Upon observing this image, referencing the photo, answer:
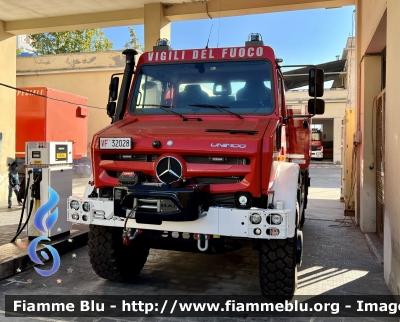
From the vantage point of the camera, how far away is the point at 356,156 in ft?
27.1

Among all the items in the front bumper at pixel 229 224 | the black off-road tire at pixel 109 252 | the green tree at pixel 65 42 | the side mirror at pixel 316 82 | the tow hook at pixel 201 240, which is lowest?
the black off-road tire at pixel 109 252

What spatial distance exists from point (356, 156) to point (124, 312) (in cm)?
623

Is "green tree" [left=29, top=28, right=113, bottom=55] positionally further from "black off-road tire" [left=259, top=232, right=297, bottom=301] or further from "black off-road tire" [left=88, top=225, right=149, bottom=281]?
"black off-road tire" [left=259, top=232, right=297, bottom=301]

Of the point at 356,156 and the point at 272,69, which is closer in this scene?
the point at 272,69

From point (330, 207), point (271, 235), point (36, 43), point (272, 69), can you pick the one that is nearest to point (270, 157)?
point (271, 235)

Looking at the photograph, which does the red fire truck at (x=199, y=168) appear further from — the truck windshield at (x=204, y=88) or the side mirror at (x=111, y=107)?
the side mirror at (x=111, y=107)

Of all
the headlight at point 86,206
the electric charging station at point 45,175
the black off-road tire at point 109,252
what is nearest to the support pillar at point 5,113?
the electric charging station at point 45,175

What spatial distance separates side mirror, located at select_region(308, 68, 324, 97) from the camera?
4430 millimetres

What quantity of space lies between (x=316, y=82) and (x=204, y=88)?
1264 millimetres

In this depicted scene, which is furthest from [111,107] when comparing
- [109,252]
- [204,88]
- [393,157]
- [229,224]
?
[393,157]

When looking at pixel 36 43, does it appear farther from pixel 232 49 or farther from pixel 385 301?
pixel 385 301

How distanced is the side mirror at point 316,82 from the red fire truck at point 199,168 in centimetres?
1

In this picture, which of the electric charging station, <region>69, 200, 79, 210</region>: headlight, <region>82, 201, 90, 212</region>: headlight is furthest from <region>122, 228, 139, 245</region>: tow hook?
the electric charging station

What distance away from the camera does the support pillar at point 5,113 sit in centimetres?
1000
